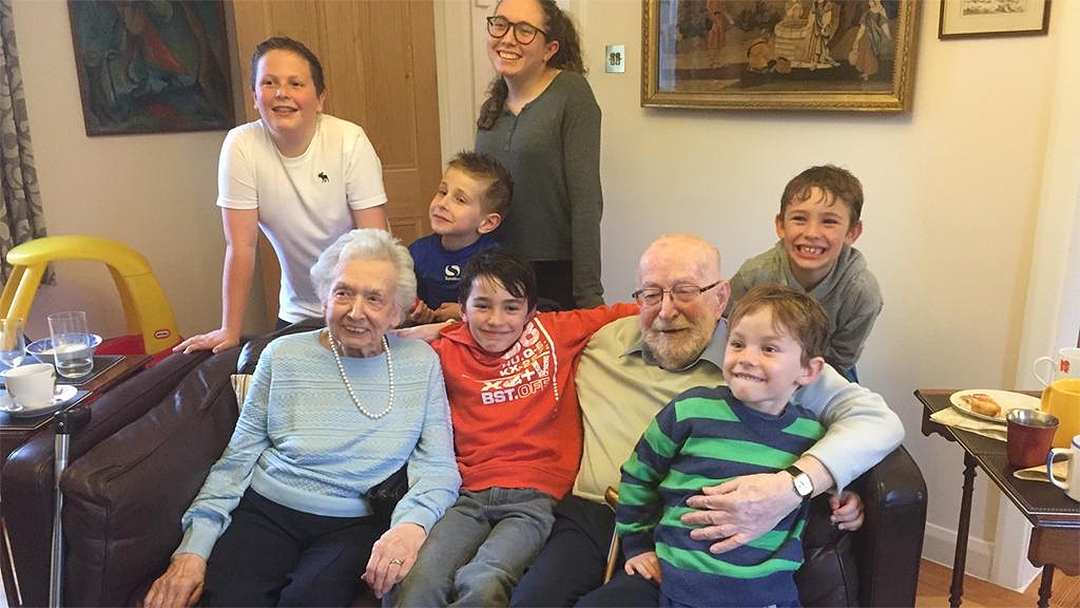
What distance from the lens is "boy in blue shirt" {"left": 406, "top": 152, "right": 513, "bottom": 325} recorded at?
2205 millimetres

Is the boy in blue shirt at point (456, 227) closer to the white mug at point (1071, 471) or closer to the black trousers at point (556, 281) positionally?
the black trousers at point (556, 281)

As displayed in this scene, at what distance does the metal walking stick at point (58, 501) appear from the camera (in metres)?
1.57

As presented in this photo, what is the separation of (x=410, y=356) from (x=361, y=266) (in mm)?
231

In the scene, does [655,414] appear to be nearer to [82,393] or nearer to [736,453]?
[736,453]

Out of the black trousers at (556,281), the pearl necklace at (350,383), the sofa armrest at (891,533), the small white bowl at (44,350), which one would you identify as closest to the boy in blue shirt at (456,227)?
the black trousers at (556,281)

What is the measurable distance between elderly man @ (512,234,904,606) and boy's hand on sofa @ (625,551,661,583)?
0.04 feet

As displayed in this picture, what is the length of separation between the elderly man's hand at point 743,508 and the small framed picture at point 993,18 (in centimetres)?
142

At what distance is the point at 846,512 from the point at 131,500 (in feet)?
4.50

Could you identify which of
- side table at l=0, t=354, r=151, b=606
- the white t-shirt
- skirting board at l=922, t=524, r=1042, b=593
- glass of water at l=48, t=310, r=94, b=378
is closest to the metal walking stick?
side table at l=0, t=354, r=151, b=606

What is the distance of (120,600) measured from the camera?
1604 millimetres

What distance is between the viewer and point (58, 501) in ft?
5.19

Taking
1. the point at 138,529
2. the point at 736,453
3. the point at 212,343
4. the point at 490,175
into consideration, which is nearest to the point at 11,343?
the point at 212,343

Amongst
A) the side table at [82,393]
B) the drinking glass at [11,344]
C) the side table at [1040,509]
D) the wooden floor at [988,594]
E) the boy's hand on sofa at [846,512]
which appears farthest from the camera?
the wooden floor at [988,594]

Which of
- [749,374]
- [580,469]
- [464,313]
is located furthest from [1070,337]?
[464,313]
